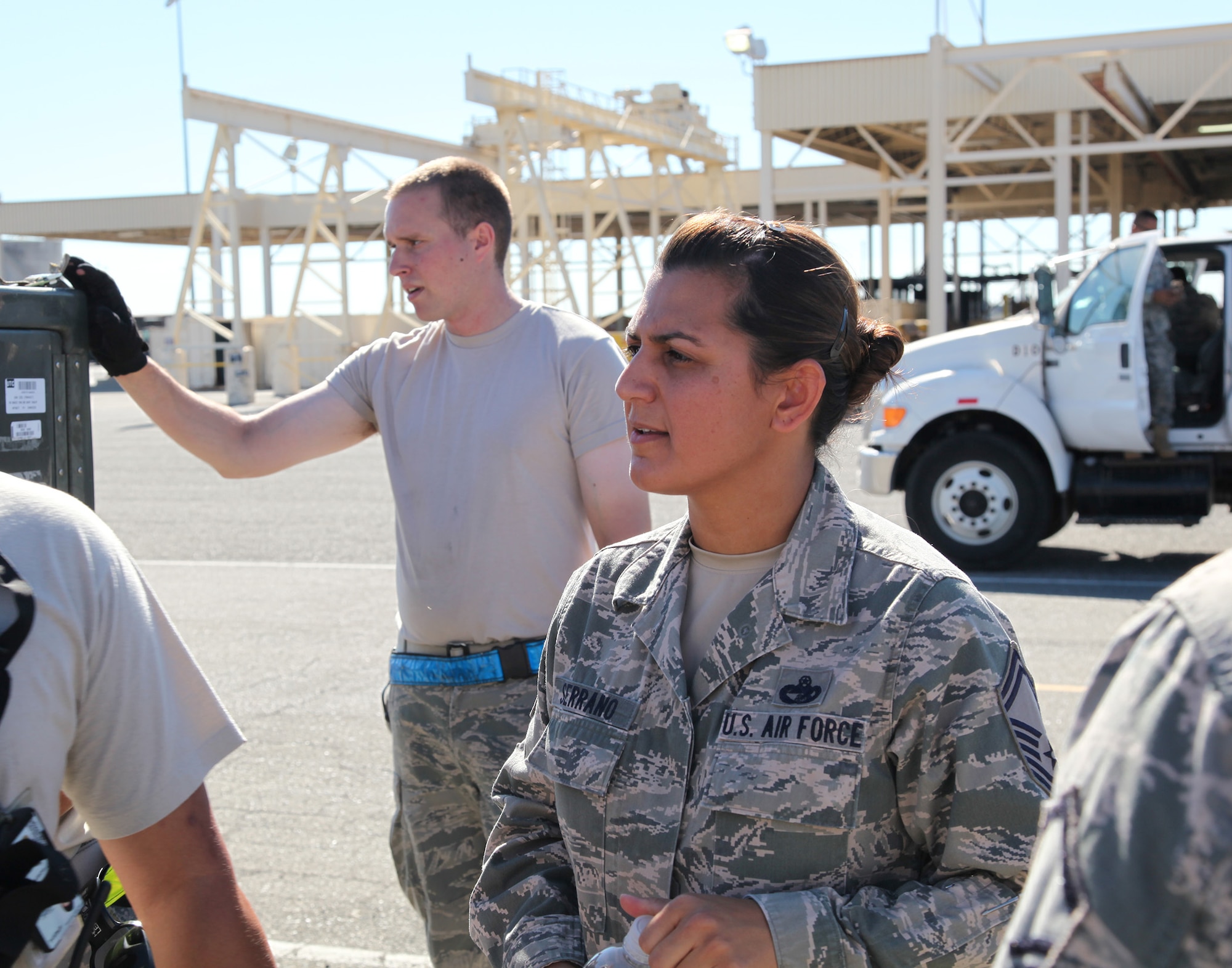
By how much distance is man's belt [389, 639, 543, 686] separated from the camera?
116 inches

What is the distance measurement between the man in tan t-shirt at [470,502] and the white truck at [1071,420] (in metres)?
Answer: 6.14

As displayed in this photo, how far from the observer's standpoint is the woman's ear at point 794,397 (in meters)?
1.96

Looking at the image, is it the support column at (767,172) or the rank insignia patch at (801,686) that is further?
the support column at (767,172)

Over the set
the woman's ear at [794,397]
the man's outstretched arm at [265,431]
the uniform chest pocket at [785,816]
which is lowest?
the uniform chest pocket at [785,816]

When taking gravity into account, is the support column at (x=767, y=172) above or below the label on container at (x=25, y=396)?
above

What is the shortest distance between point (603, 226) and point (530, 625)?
36.3 metres

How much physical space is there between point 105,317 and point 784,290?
62.4 inches

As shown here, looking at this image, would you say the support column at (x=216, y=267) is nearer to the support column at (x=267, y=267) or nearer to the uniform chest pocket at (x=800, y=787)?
the support column at (x=267, y=267)

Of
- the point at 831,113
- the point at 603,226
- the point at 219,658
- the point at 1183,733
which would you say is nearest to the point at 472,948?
the point at 1183,733

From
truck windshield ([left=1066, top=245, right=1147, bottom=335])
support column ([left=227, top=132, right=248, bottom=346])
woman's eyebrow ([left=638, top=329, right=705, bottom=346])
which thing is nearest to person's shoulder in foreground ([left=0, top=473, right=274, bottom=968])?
woman's eyebrow ([left=638, top=329, right=705, bottom=346])

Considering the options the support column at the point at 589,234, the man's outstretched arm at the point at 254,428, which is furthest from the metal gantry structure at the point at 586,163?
the man's outstretched arm at the point at 254,428

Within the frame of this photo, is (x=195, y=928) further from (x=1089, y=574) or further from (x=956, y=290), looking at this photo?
(x=956, y=290)

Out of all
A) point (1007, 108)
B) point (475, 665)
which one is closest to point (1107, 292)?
point (475, 665)

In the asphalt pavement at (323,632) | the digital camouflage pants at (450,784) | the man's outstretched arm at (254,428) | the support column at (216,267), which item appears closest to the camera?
the digital camouflage pants at (450,784)
